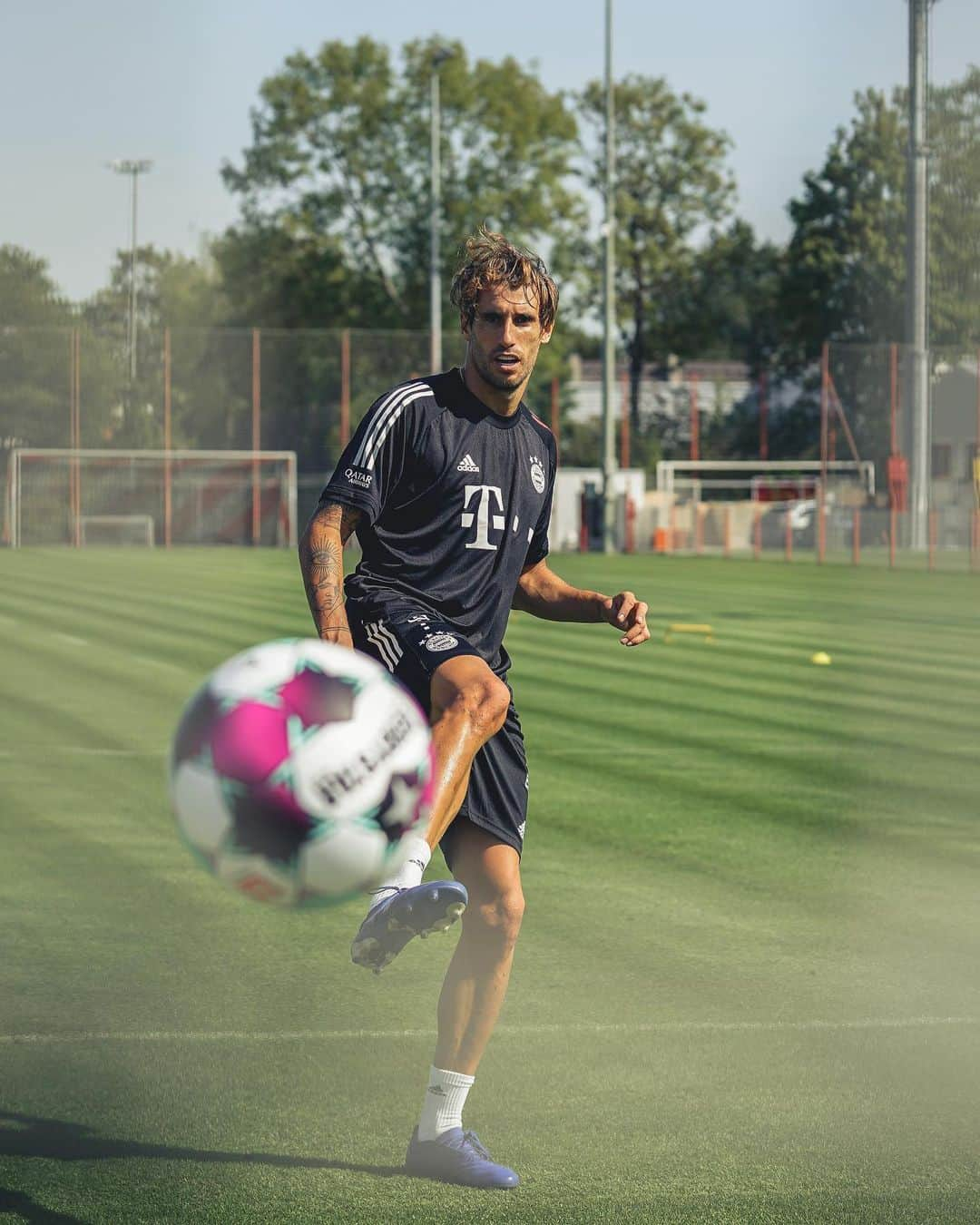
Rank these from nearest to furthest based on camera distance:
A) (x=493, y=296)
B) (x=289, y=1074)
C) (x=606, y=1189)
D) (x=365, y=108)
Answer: (x=606, y=1189) → (x=493, y=296) → (x=289, y=1074) → (x=365, y=108)

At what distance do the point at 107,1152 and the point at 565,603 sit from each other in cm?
169

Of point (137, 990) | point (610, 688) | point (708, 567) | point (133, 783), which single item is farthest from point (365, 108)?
point (137, 990)

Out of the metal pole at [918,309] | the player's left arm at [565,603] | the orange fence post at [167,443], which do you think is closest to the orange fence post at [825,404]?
the metal pole at [918,309]

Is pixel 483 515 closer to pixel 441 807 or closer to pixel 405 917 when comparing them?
pixel 441 807

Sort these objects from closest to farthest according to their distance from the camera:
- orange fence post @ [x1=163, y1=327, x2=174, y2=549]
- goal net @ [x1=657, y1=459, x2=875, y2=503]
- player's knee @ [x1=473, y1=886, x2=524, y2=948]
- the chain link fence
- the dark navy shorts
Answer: the dark navy shorts
player's knee @ [x1=473, y1=886, x2=524, y2=948]
the chain link fence
orange fence post @ [x1=163, y1=327, x2=174, y2=549]
goal net @ [x1=657, y1=459, x2=875, y2=503]

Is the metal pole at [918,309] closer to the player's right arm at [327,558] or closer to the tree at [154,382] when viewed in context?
the tree at [154,382]

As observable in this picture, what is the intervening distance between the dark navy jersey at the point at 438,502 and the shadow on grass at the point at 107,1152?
1169 mm

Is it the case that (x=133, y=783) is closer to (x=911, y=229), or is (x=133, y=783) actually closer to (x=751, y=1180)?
(x=751, y=1180)

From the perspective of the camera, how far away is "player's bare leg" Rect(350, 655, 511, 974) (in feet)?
11.9

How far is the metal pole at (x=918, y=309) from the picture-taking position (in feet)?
95.7

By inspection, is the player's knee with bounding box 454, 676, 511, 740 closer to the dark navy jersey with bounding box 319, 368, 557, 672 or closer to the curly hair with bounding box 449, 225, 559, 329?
the dark navy jersey with bounding box 319, 368, 557, 672

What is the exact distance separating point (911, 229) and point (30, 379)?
73.0 feet

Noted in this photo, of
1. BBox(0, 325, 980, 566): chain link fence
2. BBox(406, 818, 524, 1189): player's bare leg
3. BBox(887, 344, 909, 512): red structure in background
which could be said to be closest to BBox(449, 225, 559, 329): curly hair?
BBox(406, 818, 524, 1189): player's bare leg

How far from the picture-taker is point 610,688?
14.7 m
